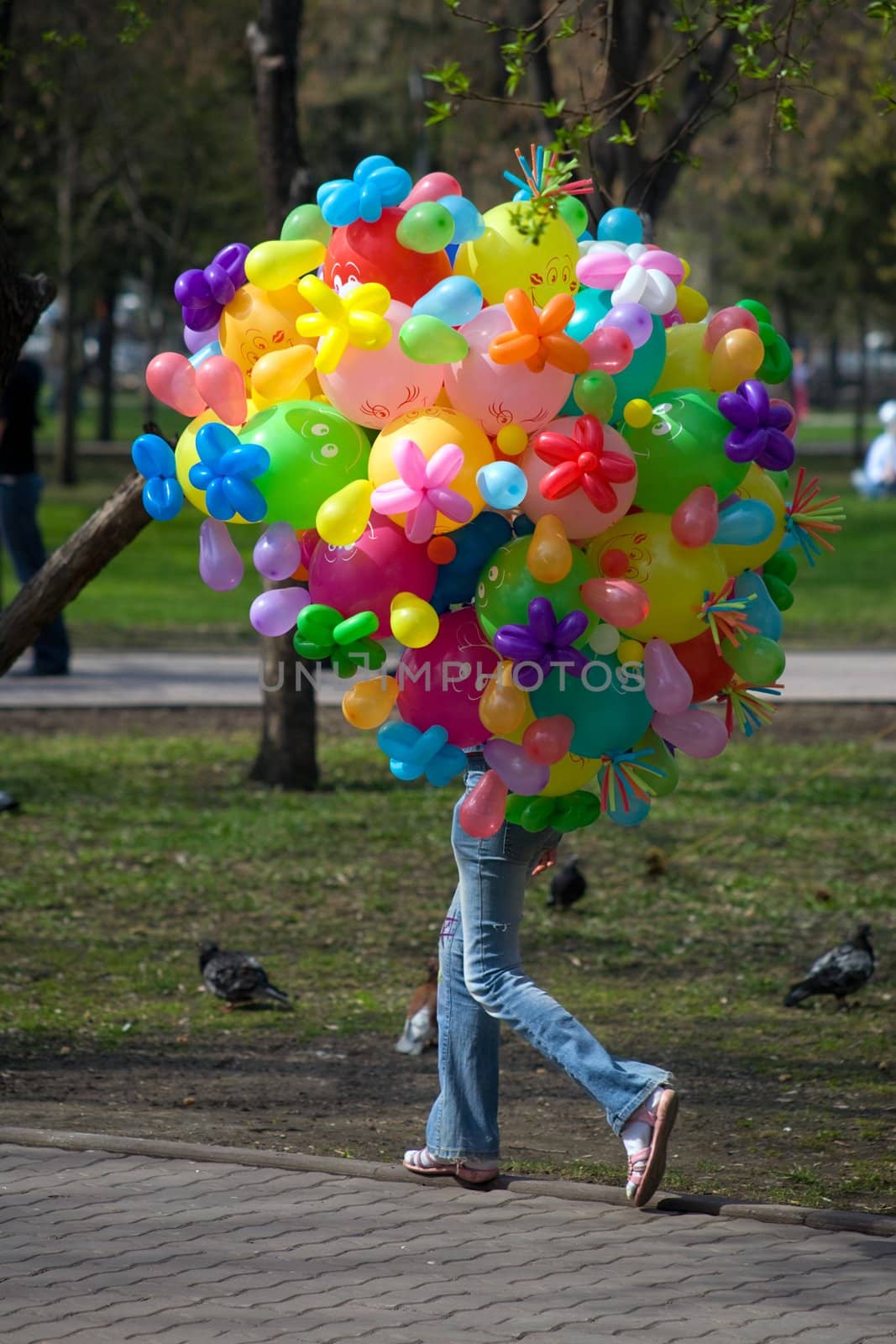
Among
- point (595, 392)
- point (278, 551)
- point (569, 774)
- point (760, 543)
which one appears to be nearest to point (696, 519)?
point (760, 543)

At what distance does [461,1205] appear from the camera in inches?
200

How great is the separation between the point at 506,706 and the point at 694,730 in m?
0.55

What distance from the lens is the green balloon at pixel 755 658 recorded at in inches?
197

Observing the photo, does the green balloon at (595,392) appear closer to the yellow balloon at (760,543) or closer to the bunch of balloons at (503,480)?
the bunch of balloons at (503,480)

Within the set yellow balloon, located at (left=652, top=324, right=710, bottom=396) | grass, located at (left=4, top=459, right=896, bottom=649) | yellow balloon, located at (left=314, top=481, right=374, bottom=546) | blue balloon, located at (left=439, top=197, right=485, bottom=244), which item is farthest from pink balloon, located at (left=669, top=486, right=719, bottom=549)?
grass, located at (left=4, top=459, right=896, bottom=649)

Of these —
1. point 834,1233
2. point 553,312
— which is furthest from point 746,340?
point 834,1233

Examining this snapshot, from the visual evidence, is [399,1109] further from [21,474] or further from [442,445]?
[21,474]

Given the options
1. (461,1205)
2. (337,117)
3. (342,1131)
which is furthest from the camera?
(337,117)

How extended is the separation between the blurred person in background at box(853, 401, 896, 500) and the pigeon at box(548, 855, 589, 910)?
24.0 metres

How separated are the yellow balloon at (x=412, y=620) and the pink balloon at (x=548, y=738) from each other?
0.35 m

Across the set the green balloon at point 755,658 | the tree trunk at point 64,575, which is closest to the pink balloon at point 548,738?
the green balloon at point 755,658

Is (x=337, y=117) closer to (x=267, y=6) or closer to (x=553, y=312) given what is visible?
(x=267, y=6)

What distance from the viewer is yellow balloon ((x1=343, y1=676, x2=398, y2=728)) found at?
5023 mm

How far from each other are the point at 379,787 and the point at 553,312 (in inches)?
284
